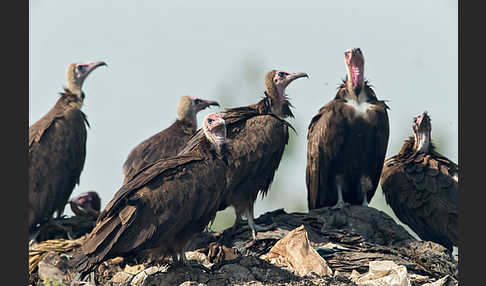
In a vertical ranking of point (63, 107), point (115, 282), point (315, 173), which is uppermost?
point (63, 107)

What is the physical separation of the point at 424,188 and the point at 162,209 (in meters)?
4.50

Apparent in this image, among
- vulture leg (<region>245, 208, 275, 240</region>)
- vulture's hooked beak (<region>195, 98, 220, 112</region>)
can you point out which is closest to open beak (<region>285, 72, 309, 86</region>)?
vulture leg (<region>245, 208, 275, 240</region>)

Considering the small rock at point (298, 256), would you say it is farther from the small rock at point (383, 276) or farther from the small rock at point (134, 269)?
the small rock at point (134, 269)

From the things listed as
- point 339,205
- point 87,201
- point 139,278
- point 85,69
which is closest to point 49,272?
point 139,278

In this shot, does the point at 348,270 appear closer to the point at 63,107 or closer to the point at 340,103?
the point at 340,103

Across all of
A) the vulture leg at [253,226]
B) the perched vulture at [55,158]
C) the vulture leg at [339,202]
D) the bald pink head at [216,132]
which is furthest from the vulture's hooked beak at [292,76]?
the perched vulture at [55,158]

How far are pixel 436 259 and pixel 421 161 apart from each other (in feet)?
6.33

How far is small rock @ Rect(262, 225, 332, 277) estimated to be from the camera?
11055mm

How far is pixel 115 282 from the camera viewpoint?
1141cm

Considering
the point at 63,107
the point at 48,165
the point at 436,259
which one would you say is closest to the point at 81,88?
the point at 63,107

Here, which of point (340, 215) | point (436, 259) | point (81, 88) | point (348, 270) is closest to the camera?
point (348, 270)

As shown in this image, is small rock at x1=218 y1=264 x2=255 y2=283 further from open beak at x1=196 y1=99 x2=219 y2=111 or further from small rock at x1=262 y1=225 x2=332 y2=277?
open beak at x1=196 y1=99 x2=219 y2=111

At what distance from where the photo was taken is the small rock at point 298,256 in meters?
11.1

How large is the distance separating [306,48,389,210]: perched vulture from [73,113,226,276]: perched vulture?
2.86 m
